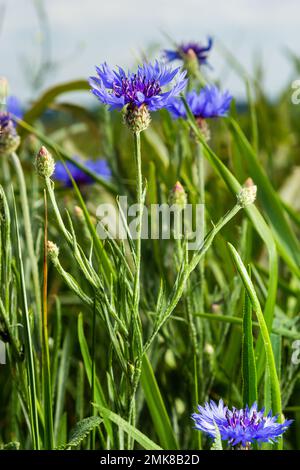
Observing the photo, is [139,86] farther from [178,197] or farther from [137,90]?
[178,197]

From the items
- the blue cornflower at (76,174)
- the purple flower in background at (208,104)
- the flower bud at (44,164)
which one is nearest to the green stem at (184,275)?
the flower bud at (44,164)

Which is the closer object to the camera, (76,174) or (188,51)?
(188,51)

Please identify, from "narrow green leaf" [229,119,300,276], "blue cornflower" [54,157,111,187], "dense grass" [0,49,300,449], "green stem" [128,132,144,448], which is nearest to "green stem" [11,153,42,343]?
"dense grass" [0,49,300,449]

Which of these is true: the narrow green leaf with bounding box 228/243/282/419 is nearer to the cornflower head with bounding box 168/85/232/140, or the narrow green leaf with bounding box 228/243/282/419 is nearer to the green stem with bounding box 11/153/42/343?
the green stem with bounding box 11/153/42/343

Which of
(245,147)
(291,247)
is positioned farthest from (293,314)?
(245,147)

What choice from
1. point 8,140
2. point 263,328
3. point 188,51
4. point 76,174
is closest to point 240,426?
point 263,328

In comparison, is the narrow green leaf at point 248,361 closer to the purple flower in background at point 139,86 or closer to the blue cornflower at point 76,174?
the purple flower in background at point 139,86
